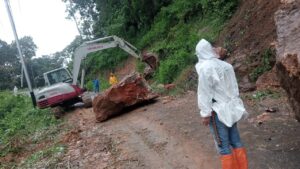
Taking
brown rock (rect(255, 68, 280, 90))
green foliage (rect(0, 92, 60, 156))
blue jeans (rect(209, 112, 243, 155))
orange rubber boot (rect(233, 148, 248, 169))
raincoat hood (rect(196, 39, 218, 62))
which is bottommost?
green foliage (rect(0, 92, 60, 156))

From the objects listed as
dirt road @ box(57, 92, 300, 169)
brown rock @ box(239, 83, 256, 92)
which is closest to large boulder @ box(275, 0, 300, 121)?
dirt road @ box(57, 92, 300, 169)

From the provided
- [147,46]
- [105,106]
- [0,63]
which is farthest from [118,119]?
[0,63]

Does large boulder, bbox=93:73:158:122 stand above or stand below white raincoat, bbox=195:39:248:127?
below

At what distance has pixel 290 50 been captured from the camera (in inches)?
189

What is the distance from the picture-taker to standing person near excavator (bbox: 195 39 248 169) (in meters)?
4.58

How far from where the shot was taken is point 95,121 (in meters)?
12.9

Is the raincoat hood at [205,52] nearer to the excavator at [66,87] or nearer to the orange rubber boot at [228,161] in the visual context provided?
the orange rubber boot at [228,161]

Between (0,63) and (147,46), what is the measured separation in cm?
4064

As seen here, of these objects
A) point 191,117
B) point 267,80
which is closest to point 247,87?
point 267,80

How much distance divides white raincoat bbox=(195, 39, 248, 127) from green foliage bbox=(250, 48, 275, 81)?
6071 millimetres

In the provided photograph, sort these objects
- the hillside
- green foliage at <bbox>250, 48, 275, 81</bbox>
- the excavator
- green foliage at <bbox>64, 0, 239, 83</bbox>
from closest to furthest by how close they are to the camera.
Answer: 1. the hillside
2. green foliage at <bbox>250, 48, 275, 81</bbox>
3. green foliage at <bbox>64, 0, 239, 83</bbox>
4. the excavator

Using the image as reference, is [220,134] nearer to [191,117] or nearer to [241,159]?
[241,159]

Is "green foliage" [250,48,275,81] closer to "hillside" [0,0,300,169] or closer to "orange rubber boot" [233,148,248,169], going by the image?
"hillside" [0,0,300,169]

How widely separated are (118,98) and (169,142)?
4969mm
